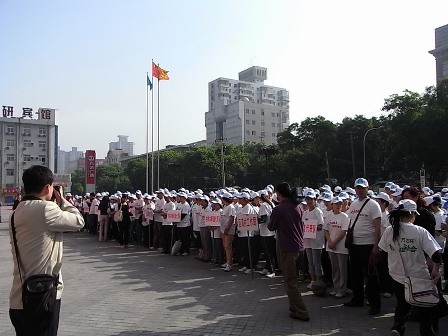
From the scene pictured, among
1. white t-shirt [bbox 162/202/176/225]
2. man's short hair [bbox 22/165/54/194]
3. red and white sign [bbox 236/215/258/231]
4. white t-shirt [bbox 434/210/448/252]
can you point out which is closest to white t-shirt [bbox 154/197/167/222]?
white t-shirt [bbox 162/202/176/225]

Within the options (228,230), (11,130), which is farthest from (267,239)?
(11,130)

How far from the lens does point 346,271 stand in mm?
8039

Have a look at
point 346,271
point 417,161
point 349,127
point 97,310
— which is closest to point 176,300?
point 97,310

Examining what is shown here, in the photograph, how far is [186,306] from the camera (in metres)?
7.46

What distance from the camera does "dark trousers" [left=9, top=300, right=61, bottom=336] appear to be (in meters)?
3.53

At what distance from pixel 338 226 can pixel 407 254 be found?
274 cm

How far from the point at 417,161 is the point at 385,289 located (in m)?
29.2

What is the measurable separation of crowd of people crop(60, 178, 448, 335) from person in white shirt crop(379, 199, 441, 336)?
0.03 metres

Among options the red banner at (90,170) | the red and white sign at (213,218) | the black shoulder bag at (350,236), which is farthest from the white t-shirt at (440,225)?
the red banner at (90,170)

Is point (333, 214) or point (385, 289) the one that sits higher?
point (333, 214)

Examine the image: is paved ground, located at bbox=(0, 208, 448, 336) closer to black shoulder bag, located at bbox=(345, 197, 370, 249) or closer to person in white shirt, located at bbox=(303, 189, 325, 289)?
person in white shirt, located at bbox=(303, 189, 325, 289)

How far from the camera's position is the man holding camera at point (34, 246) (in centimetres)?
355

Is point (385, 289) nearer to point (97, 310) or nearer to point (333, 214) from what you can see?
point (333, 214)

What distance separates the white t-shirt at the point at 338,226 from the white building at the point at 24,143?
313ft
